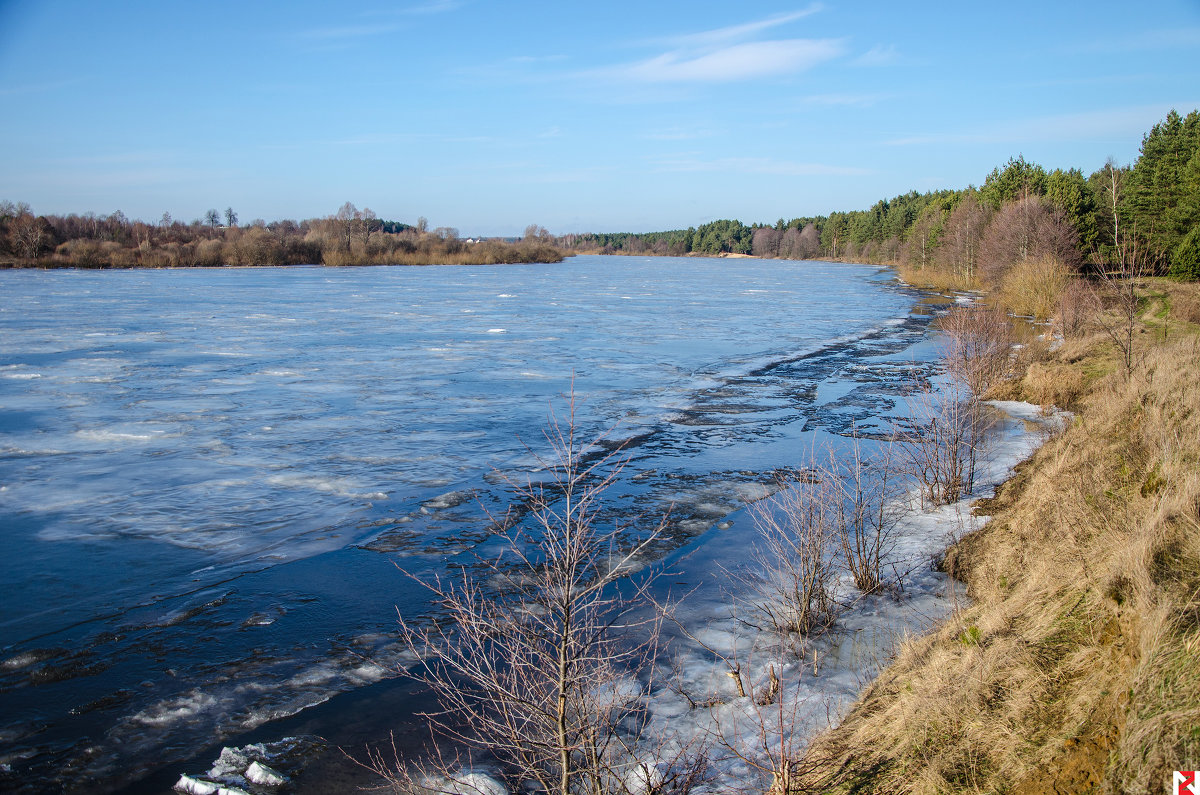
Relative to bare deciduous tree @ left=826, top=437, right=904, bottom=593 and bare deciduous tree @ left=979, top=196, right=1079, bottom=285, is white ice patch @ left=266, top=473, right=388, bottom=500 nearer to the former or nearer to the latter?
bare deciduous tree @ left=826, top=437, right=904, bottom=593

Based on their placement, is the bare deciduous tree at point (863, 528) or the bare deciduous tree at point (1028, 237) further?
the bare deciduous tree at point (1028, 237)

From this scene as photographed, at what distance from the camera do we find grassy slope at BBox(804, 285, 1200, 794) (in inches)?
150

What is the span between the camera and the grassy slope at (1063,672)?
12.5 feet

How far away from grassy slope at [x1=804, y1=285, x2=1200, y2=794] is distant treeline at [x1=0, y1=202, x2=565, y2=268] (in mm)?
80933

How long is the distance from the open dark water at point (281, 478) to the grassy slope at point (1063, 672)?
3.65m

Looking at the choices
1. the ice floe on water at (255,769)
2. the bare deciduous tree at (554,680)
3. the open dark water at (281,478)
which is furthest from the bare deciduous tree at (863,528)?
the ice floe on water at (255,769)

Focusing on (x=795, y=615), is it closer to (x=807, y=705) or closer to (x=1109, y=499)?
(x=807, y=705)

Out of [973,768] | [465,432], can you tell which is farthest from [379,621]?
[465,432]

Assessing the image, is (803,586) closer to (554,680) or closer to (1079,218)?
(554,680)

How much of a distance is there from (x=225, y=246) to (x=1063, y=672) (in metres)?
86.4

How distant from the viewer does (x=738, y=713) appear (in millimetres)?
5641

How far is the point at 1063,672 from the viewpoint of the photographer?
458 cm

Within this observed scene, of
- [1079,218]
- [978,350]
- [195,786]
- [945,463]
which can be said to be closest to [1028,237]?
[1079,218]

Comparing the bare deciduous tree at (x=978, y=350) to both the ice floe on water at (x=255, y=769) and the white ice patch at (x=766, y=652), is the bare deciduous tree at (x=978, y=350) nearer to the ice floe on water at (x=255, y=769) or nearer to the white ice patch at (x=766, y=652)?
the white ice patch at (x=766, y=652)
